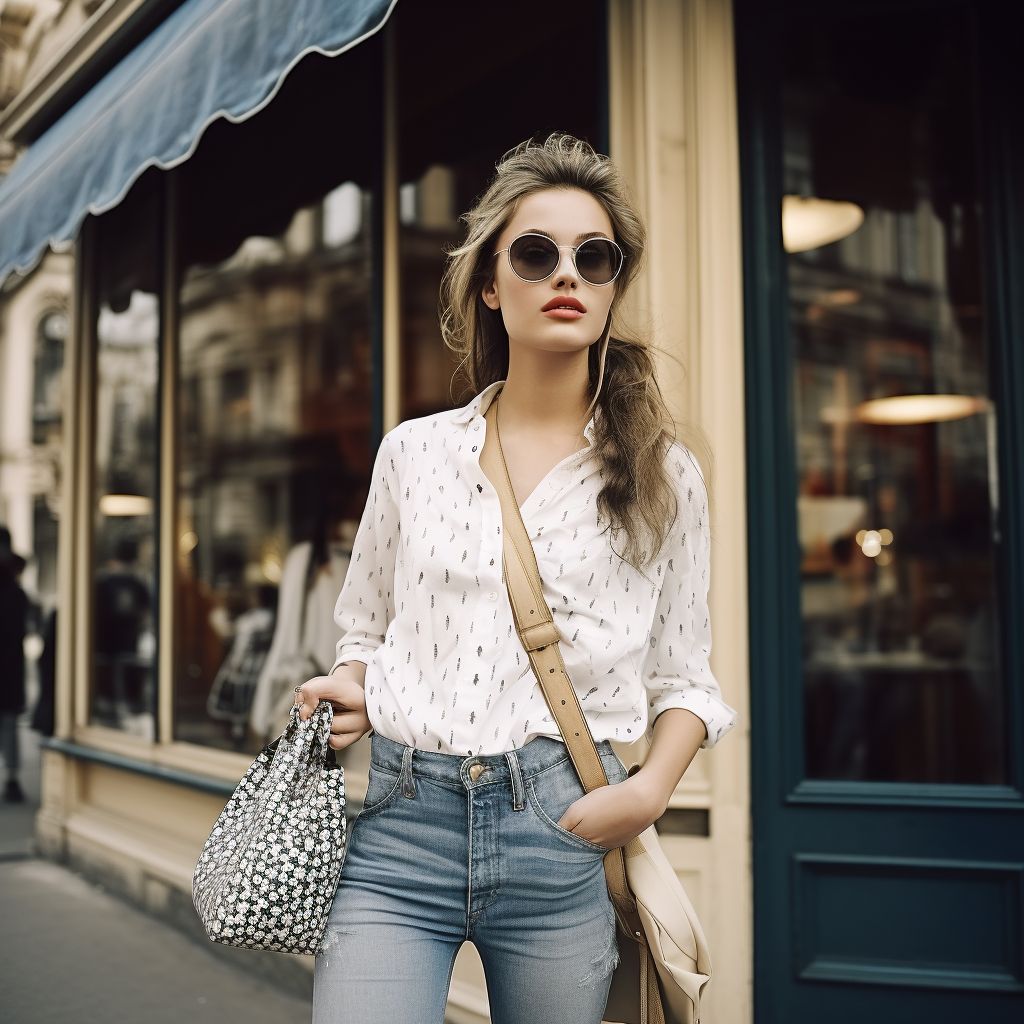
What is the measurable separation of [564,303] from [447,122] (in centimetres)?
319

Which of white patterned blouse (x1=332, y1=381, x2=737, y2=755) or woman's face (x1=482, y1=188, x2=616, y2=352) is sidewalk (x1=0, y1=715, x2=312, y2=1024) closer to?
white patterned blouse (x1=332, y1=381, x2=737, y2=755)

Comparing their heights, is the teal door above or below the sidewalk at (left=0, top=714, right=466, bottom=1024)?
above

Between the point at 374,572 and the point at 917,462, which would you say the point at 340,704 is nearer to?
the point at 374,572

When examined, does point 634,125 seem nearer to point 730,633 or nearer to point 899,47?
point 899,47

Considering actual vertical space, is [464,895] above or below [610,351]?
below

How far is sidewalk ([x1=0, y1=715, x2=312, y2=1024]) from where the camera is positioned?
4117 mm

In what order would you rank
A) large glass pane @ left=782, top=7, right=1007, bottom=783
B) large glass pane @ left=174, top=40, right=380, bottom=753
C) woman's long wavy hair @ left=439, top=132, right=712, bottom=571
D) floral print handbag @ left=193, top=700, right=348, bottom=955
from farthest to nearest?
large glass pane @ left=174, top=40, right=380, bottom=753, large glass pane @ left=782, top=7, right=1007, bottom=783, woman's long wavy hair @ left=439, top=132, right=712, bottom=571, floral print handbag @ left=193, top=700, right=348, bottom=955

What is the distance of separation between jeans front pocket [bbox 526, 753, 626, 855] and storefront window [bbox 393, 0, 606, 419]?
2.84 m

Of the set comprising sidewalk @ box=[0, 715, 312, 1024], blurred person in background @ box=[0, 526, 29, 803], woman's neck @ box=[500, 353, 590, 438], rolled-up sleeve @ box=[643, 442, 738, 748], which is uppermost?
woman's neck @ box=[500, 353, 590, 438]

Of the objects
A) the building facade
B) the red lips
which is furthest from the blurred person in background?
the red lips

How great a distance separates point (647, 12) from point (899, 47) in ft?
3.59

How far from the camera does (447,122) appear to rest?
475cm

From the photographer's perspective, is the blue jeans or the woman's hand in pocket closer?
the blue jeans

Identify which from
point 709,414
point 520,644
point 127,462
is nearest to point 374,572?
point 520,644
